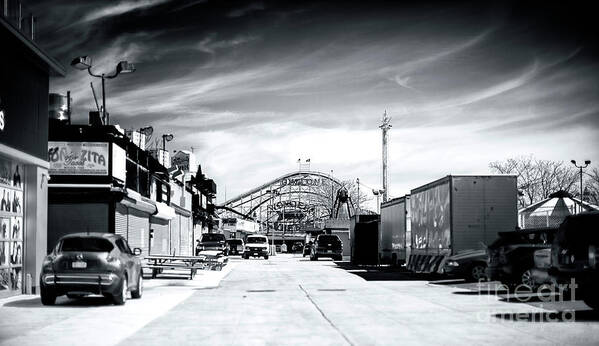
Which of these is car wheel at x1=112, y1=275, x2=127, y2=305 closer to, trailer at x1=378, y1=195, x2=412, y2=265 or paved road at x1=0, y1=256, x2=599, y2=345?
paved road at x1=0, y1=256, x2=599, y2=345

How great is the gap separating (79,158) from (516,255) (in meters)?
17.7

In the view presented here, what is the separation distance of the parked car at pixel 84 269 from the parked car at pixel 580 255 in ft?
29.9

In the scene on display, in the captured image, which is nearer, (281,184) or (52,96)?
(52,96)

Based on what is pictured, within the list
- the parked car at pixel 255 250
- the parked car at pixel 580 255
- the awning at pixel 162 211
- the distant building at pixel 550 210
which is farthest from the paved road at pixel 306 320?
the parked car at pixel 255 250

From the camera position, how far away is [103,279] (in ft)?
55.4

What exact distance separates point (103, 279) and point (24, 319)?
111 inches

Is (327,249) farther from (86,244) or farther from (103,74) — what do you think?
(86,244)

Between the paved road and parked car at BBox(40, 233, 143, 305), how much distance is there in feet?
1.26

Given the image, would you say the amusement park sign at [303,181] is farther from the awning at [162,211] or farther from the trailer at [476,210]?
the trailer at [476,210]

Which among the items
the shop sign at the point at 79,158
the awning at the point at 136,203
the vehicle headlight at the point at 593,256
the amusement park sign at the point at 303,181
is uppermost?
the amusement park sign at the point at 303,181

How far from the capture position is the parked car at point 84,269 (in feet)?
55.1

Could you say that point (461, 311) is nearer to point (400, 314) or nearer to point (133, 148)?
point (400, 314)

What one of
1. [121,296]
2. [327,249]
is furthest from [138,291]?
[327,249]

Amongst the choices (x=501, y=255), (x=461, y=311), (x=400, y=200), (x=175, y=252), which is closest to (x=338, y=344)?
(x=461, y=311)
